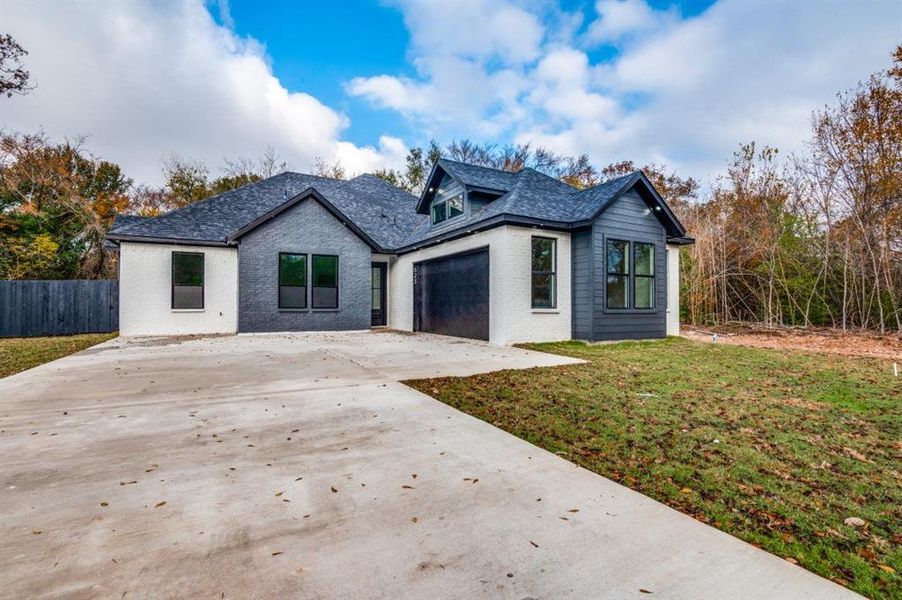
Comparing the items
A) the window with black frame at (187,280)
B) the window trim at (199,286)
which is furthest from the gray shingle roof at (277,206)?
the window with black frame at (187,280)

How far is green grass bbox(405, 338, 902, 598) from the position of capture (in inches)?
79.7

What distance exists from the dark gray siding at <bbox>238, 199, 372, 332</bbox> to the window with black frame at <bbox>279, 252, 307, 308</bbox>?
0.55 feet

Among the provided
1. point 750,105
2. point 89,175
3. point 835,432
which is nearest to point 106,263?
point 89,175

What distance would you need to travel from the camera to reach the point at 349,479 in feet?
8.58

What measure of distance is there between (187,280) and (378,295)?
21.0 feet

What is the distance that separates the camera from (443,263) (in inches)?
499

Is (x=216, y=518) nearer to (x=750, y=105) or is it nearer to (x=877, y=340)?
(x=877, y=340)

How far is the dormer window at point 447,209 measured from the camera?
1231 centimetres

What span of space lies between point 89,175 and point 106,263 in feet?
18.2

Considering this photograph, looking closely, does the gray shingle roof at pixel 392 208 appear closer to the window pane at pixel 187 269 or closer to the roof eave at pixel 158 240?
the roof eave at pixel 158 240

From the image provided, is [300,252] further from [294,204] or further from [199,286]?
[199,286]

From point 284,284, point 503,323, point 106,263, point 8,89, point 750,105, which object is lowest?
point 503,323

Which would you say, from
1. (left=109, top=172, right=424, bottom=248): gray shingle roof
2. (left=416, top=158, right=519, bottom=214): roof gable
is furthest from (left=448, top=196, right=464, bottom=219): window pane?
(left=109, top=172, right=424, bottom=248): gray shingle roof

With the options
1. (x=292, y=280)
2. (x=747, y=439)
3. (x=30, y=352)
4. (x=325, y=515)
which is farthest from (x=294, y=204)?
(x=747, y=439)
